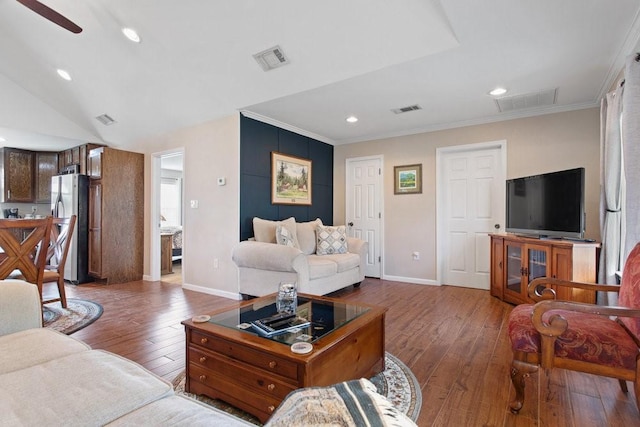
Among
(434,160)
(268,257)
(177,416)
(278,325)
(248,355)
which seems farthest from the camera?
(434,160)

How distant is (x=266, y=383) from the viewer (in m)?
1.44

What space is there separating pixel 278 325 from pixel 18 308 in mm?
1187

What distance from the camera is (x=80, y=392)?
88cm

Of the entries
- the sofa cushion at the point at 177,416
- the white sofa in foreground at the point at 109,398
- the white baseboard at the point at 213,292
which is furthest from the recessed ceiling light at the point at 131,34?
the sofa cushion at the point at 177,416

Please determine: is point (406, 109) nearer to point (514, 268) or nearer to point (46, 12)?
point (514, 268)

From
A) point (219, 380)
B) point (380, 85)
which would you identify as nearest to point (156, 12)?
point (380, 85)

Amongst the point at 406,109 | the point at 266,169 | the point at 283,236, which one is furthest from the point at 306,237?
the point at 406,109

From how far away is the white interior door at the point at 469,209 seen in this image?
4.15 meters

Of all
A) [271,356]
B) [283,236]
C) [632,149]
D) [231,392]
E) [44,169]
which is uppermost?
[44,169]

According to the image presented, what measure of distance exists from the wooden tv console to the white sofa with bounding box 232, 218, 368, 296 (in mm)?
1720

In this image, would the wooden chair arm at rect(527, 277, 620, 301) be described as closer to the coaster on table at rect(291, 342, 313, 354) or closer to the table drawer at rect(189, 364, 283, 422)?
the coaster on table at rect(291, 342, 313, 354)

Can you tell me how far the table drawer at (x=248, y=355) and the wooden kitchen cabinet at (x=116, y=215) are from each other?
146 inches

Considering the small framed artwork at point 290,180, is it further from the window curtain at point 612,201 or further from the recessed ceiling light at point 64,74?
the window curtain at point 612,201

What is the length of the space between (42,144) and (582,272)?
319 inches
